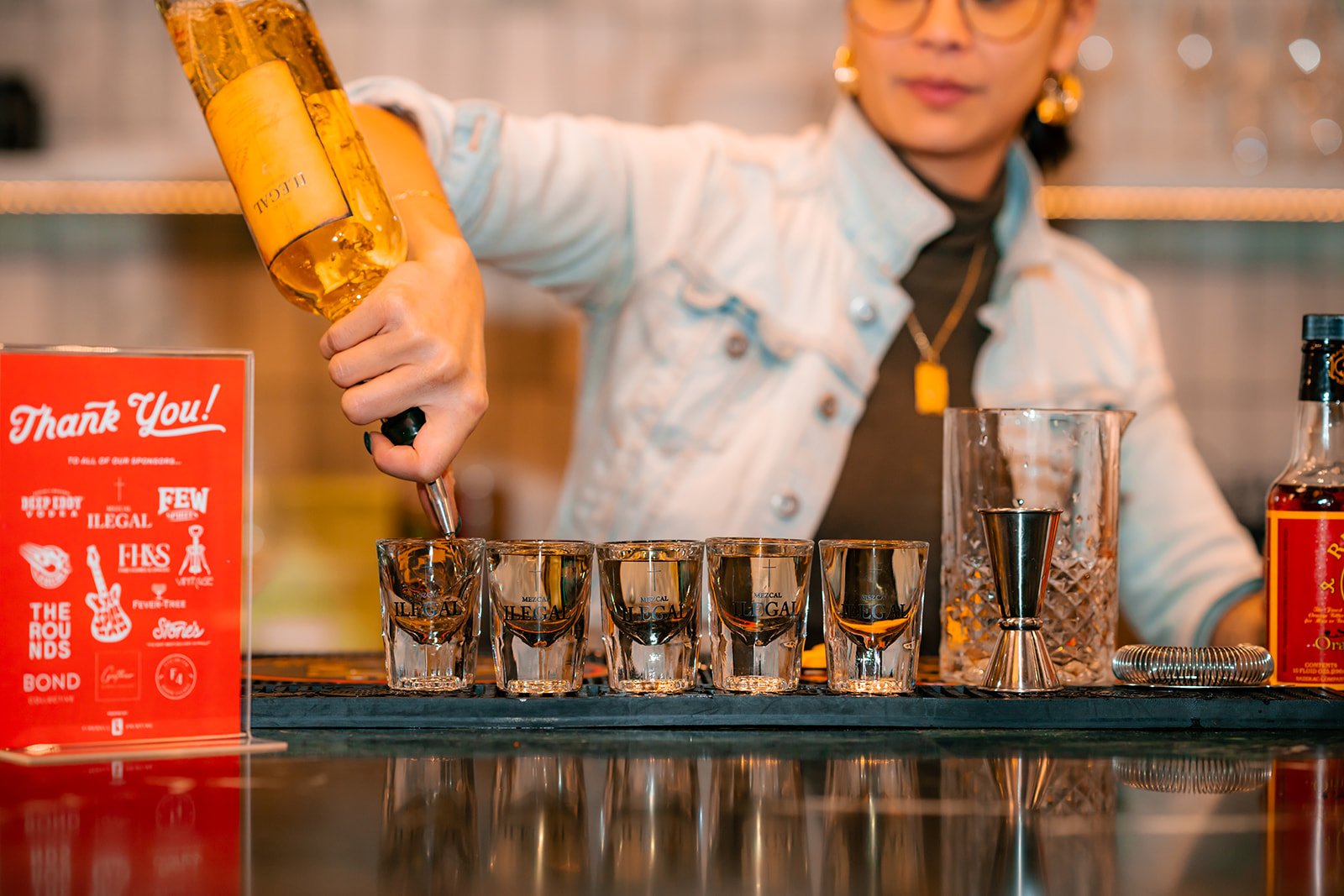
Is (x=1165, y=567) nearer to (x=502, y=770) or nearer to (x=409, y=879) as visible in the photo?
(x=502, y=770)

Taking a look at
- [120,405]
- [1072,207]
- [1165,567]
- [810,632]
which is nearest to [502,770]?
[120,405]

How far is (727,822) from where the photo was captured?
617 mm

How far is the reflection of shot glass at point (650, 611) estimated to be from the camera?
87 centimetres

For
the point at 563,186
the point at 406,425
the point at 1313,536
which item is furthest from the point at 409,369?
the point at 563,186

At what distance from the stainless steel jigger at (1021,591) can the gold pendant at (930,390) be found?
90 cm

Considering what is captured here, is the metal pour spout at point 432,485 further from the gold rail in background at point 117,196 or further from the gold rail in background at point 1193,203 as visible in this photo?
the gold rail in background at point 1193,203

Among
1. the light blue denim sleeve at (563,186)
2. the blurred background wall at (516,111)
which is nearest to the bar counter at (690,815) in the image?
the light blue denim sleeve at (563,186)

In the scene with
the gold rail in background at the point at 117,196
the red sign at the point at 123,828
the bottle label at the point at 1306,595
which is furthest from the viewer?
the gold rail in background at the point at 117,196

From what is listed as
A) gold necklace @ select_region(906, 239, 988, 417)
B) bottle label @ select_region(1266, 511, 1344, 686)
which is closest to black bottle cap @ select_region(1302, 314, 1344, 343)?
bottle label @ select_region(1266, 511, 1344, 686)

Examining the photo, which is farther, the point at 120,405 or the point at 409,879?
the point at 120,405

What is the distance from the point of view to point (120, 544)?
773 millimetres

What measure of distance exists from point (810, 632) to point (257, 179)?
1025 millimetres

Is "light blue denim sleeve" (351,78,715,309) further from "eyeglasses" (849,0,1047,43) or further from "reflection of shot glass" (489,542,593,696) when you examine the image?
"reflection of shot glass" (489,542,593,696)

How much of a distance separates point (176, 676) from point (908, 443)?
4.02 feet
